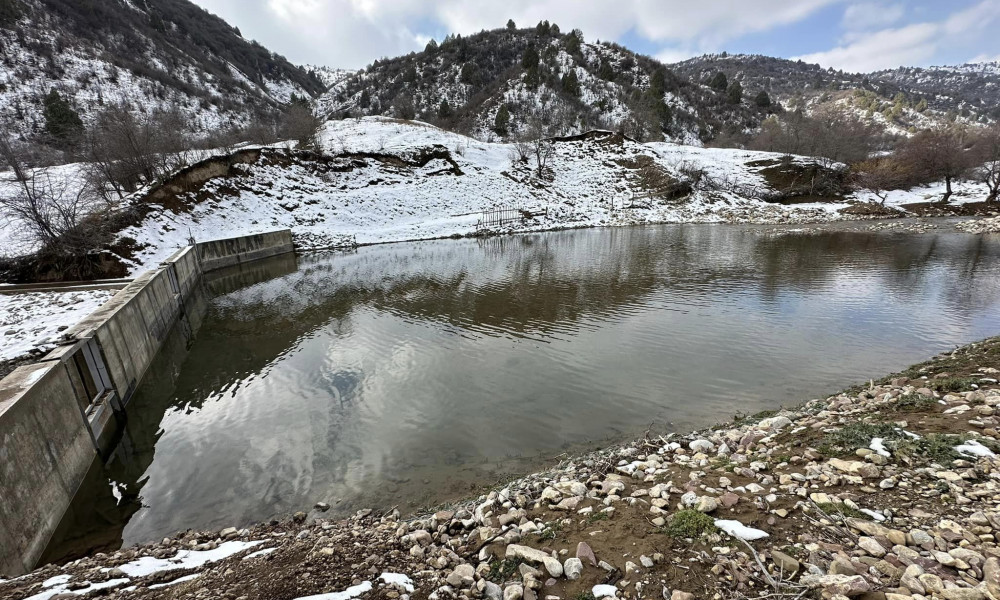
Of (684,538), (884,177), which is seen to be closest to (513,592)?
(684,538)

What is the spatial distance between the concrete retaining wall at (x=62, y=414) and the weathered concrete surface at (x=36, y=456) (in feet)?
0.04

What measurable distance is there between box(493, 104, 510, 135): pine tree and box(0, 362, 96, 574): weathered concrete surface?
275 ft

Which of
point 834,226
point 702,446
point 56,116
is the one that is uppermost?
point 56,116

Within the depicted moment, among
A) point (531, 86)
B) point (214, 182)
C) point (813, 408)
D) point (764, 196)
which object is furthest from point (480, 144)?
point (813, 408)

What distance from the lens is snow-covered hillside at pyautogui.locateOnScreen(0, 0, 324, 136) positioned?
6072 cm

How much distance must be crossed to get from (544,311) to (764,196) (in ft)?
164

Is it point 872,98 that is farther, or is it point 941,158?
point 872,98

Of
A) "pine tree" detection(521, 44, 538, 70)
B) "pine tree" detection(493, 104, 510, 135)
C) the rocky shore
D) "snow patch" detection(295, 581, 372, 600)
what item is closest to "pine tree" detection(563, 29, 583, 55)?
"pine tree" detection(521, 44, 538, 70)

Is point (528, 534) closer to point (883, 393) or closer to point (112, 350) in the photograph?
point (883, 393)

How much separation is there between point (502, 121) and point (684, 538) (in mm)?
87187

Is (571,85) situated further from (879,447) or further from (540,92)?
(879,447)

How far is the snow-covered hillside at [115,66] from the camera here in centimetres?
6072

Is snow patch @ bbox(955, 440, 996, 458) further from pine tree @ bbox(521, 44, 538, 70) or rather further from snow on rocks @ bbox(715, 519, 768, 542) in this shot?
pine tree @ bbox(521, 44, 538, 70)

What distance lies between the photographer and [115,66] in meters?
72.6
